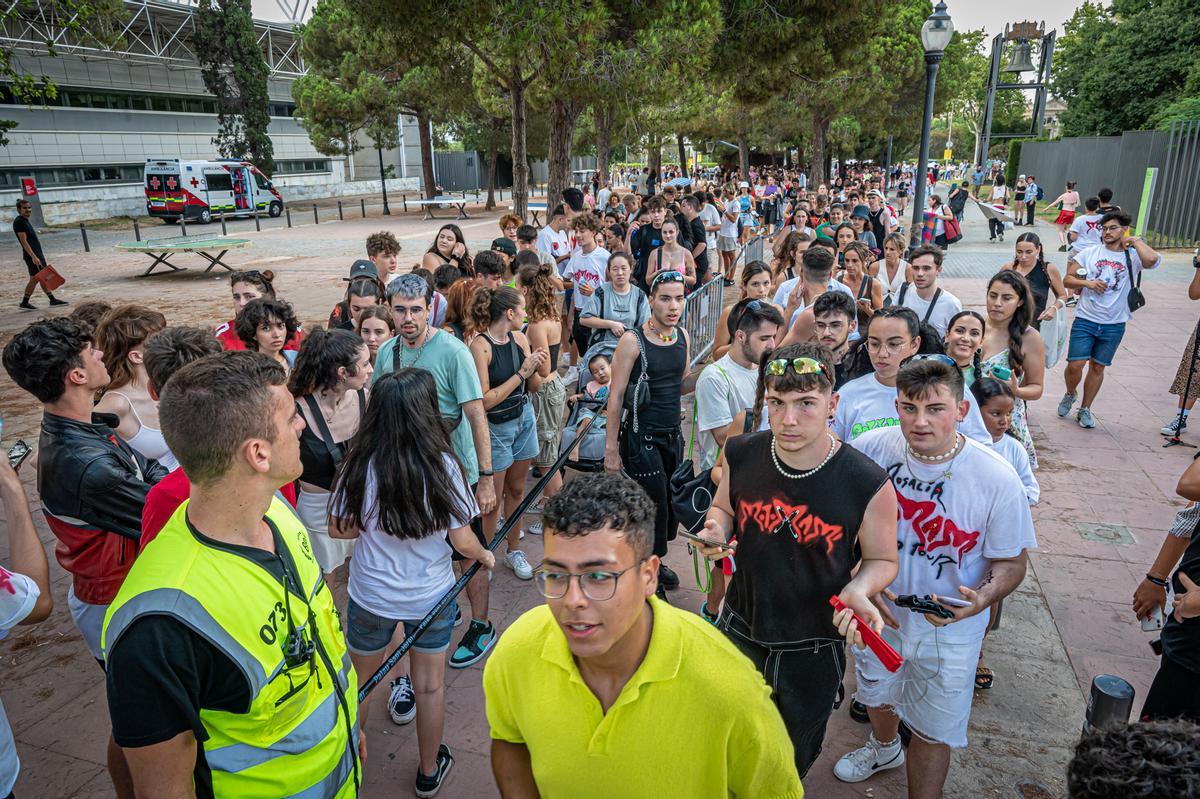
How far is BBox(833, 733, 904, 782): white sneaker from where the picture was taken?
3256 mm

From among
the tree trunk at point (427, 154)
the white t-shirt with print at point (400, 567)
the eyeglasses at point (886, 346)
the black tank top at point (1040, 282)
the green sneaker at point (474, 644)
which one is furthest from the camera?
the tree trunk at point (427, 154)

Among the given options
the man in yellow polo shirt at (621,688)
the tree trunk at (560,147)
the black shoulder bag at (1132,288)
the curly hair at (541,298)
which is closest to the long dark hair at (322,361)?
the man in yellow polo shirt at (621,688)

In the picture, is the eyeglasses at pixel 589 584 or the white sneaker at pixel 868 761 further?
the white sneaker at pixel 868 761

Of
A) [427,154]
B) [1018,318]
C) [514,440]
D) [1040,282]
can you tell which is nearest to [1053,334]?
[1040,282]

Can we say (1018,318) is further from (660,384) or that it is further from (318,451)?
(318,451)

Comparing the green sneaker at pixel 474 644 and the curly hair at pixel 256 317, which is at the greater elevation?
the curly hair at pixel 256 317

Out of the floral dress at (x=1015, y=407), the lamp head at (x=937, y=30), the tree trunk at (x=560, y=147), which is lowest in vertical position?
the floral dress at (x=1015, y=407)

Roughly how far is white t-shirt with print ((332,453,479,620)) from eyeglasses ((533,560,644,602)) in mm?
1419

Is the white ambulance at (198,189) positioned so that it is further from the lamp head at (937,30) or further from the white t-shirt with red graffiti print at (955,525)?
the white t-shirt with red graffiti print at (955,525)

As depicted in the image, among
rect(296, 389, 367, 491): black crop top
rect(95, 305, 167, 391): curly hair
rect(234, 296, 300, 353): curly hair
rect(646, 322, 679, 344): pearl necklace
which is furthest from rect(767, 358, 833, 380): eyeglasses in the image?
rect(95, 305, 167, 391): curly hair

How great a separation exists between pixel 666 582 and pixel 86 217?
37.9 m

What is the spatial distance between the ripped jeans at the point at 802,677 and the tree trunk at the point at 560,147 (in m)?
12.0

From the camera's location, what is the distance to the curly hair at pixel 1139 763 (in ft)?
4.08

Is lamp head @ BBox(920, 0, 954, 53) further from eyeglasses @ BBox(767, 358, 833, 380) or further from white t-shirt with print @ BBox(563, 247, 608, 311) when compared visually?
eyeglasses @ BBox(767, 358, 833, 380)
